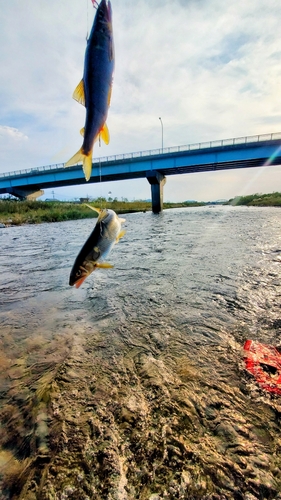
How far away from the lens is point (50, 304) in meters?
4.85

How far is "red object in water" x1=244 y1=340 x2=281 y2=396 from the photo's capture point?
8.01 feet

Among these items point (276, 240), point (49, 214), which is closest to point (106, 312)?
point (276, 240)

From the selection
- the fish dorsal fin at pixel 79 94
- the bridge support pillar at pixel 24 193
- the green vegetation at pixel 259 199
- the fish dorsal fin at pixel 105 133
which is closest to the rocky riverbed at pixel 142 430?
the fish dorsal fin at pixel 105 133

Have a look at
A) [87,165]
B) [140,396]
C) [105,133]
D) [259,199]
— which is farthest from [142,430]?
[259,199]

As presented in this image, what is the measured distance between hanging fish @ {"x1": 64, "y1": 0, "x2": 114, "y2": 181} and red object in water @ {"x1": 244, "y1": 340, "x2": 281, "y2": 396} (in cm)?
277

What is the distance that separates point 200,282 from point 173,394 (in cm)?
366

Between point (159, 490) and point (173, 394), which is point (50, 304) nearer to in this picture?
point (173, 394)

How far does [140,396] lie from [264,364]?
1.46 meters

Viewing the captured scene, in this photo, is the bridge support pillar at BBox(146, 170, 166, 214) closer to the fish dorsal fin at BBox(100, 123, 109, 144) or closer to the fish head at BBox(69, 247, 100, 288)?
the fish dorsal fin at BBox(100, 123, 109, 144)

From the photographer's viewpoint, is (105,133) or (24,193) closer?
(105,133)

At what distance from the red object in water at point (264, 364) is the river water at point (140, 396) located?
0.35ft

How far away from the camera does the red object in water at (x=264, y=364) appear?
244 cm

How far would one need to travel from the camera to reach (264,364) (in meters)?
2.69

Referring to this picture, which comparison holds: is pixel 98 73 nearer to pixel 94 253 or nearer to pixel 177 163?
pixel 94 253
